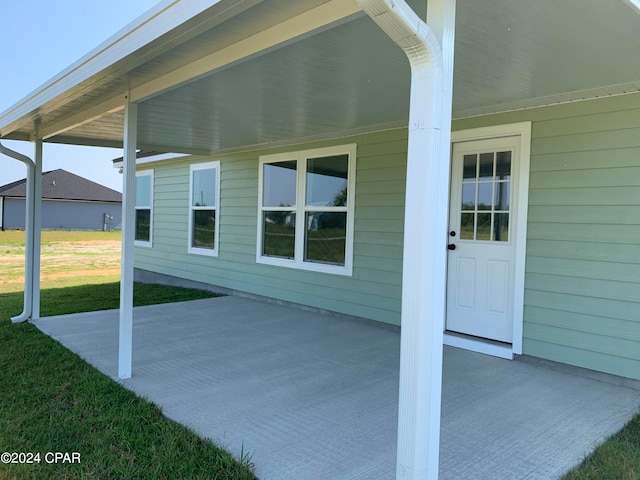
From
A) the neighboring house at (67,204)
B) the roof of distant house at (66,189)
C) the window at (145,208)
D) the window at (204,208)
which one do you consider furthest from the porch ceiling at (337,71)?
the roof of distant house at (66,189)

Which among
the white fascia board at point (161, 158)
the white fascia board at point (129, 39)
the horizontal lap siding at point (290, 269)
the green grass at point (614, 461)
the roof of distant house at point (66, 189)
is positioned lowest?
the green grass at point (614, 461)

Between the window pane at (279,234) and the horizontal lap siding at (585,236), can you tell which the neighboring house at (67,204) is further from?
the horizontal lap siding at (585,236)

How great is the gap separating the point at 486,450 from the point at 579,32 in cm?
239

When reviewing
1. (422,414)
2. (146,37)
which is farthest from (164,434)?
(146,37)

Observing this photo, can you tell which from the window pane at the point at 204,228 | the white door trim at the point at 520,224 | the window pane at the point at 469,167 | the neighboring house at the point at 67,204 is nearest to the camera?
the white door trim at the point at 520,224

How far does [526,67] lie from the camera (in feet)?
10.1

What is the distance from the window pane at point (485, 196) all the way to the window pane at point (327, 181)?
74.2 inches

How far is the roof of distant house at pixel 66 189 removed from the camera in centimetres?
3234

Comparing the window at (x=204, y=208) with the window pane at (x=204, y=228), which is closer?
the window at (x=204, y=208)

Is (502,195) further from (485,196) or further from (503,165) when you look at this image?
(503,165)

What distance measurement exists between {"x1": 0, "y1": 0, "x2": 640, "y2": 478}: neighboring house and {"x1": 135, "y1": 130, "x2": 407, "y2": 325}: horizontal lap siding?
32 millimetres

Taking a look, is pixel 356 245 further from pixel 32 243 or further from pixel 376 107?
pixel 32 243

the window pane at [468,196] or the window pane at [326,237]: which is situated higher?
the window pane at [468,196]

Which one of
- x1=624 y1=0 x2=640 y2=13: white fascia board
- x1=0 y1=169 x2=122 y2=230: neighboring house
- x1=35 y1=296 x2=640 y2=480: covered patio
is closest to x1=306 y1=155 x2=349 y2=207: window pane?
x1=35 y1=296 x2=640 y2=480: covered patio
